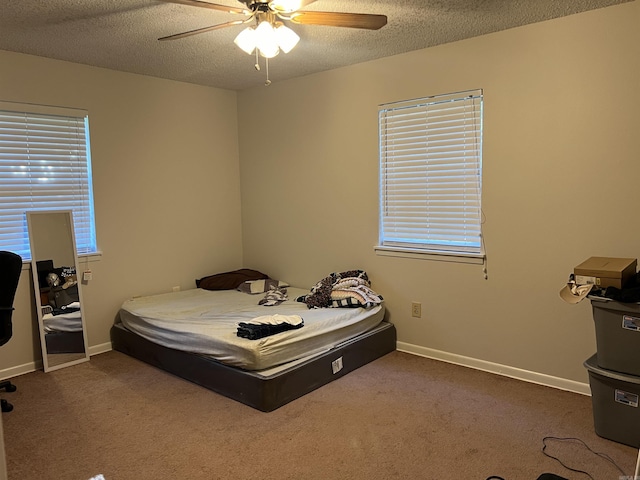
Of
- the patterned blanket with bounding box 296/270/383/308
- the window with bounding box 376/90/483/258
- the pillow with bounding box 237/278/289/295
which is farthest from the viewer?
the pillow with bounding box 237/278/289/295

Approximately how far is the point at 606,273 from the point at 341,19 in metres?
1.86

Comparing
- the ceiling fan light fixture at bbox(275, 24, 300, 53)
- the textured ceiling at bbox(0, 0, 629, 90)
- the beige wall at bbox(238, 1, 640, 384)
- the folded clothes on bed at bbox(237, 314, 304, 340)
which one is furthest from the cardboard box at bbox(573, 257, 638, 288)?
the ceiling fan light fixture at bbox(275, 24, 300, 53)

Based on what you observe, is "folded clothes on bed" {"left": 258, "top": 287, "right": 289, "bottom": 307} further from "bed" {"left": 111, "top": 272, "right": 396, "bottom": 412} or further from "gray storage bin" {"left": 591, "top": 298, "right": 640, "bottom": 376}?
"gray storage bin" {"left": 591, "top": 298, "right": 640, "bottom": 376}

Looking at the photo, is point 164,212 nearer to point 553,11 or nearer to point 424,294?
point 424,294

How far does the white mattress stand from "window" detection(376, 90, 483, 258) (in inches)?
29.4

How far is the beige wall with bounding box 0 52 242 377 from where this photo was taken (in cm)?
359

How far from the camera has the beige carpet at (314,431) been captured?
2.26 m

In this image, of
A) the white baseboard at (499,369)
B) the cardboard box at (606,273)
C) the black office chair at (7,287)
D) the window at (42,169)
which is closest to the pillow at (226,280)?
the window at (42,169)

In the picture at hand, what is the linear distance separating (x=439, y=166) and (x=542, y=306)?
4.06ft

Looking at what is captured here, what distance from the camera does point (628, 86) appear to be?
272 centimetres

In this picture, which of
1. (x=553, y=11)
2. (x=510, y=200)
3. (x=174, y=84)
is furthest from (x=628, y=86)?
(x=174, y=84)

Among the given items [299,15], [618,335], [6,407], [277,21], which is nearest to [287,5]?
[299,15]

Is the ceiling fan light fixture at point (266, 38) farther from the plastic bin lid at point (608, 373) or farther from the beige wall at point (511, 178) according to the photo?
the plastic bin lid at point (608, 373)

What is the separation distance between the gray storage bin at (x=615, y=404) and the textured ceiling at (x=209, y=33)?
208cm
